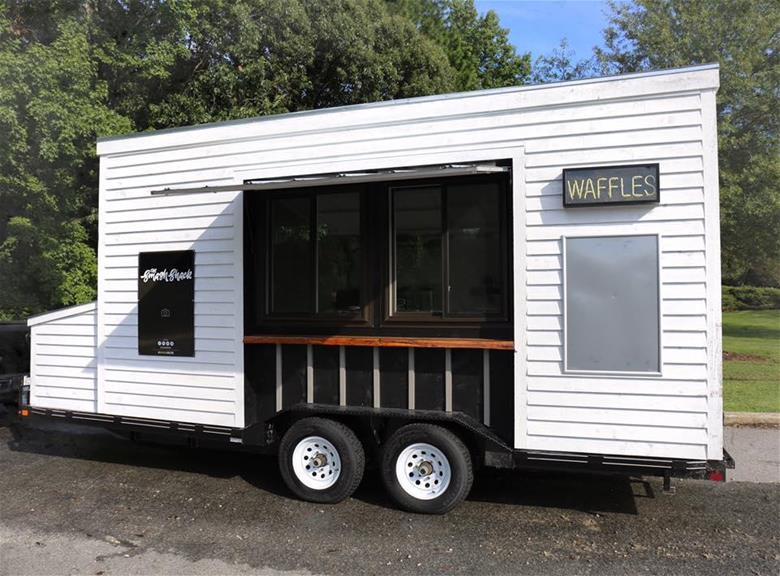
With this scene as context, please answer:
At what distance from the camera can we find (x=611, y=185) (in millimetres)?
4402

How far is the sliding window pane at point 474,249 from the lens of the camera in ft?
15.9

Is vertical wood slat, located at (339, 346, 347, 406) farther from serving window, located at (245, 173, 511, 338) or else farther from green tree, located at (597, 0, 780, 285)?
green tree, located at (597, 0, 780, 285)

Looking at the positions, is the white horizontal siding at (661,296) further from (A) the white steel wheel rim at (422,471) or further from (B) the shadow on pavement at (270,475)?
(B) the shadow on pavement at (270,475)

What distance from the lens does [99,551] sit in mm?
4227

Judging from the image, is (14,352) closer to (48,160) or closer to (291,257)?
(48,160)

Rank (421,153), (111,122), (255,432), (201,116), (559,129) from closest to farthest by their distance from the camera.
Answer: (559,129) < (421,153) < (255,432) < (111,122) < (201,116)

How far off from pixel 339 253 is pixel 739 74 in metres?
8.46

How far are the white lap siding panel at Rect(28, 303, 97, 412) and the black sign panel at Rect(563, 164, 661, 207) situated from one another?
4.79m

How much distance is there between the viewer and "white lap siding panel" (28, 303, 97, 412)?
20.5 feet

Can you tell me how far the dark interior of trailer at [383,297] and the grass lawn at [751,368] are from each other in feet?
14.8

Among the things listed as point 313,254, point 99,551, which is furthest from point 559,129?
point 99,551

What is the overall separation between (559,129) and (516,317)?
1.44 metres

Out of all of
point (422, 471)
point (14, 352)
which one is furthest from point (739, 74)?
point (14, 352)

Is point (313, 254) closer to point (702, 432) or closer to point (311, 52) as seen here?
point (702, 432)
